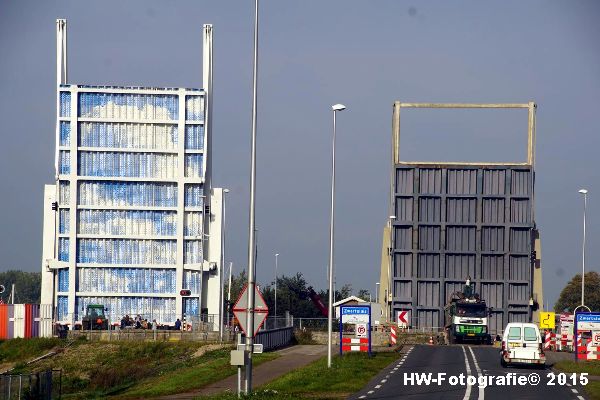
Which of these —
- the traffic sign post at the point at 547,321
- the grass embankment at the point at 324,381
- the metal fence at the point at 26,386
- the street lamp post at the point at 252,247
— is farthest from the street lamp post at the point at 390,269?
the street lamp post at the point at 252,247

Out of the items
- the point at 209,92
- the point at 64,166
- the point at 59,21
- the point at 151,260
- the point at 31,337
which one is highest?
the point at 59,21

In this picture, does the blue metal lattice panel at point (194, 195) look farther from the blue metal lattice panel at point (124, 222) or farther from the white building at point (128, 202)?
the blue metal lattice panel at point (124, 222)

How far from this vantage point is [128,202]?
7244cm

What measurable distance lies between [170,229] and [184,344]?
13637mm

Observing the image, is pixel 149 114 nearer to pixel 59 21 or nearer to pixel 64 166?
pixel 64 166

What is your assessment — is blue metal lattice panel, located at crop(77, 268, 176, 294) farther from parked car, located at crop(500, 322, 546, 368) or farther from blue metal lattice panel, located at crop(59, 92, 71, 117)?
parked car, located at crop(500, 322, 546, 368)

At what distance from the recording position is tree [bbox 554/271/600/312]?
136m

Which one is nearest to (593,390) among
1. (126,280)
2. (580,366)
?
(580,366)

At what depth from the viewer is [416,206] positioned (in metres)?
64.2

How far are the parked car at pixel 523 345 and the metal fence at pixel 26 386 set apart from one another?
1706cm

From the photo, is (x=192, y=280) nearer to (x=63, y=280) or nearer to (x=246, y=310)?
(x=63, y=280)

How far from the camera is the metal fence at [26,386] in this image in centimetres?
3270

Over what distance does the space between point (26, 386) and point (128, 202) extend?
37883 millimetres

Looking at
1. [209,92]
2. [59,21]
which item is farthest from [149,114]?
[59,21]
